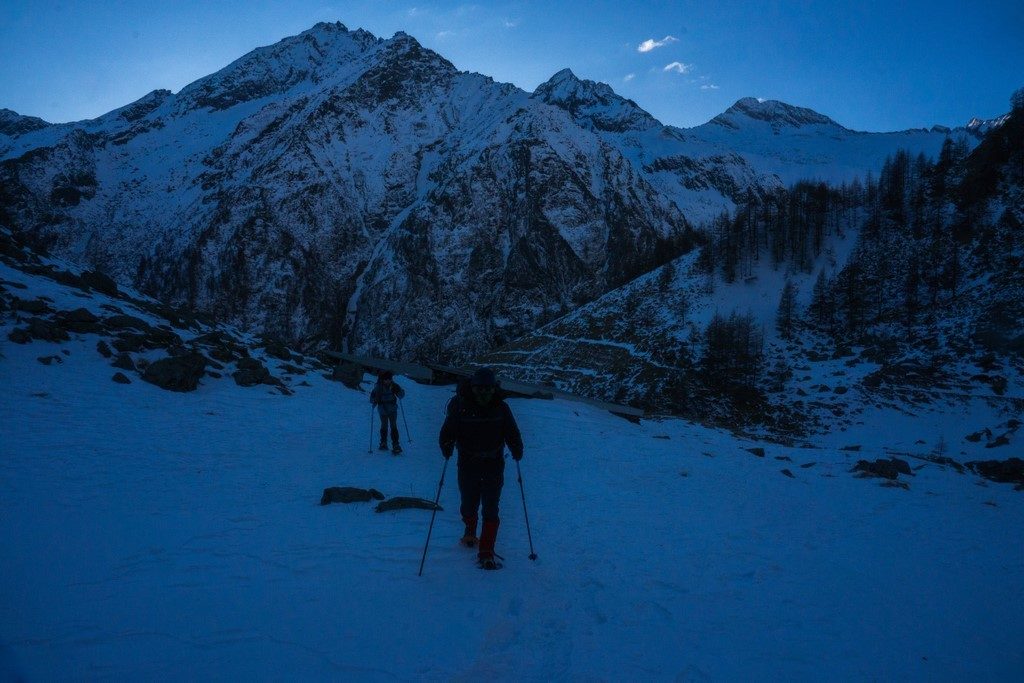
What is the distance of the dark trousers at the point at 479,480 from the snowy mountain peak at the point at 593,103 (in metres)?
163

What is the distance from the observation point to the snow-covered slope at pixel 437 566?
457 centimetres

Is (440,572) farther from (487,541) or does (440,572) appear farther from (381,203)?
(381,203)

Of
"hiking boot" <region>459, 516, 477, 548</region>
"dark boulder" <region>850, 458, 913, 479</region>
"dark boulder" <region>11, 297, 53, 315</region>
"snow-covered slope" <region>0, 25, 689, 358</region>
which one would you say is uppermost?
"snow-covered slope" <region>0, 25, 689, 358</region>

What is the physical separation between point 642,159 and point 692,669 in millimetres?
146320

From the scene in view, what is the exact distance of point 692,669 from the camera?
4.80m

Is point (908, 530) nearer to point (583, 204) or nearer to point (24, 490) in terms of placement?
point (24, 490)

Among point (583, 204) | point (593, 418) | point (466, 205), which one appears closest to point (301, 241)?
point (466, 205)

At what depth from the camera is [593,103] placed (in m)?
171

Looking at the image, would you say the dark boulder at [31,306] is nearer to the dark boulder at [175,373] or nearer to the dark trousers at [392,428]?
the dark boulder at [175,373]

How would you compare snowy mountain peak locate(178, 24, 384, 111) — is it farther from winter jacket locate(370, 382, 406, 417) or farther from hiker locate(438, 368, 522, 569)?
hiker locate(438, 368, 522, 569)

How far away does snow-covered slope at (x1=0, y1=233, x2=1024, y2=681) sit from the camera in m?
4.57

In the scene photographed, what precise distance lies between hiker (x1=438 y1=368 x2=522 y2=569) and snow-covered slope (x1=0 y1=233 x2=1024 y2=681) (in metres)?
0.91

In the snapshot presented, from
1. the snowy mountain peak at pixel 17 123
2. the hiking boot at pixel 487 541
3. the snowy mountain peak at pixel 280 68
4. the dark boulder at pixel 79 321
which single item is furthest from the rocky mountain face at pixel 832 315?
the snowy mountain peak at pixel 17 123

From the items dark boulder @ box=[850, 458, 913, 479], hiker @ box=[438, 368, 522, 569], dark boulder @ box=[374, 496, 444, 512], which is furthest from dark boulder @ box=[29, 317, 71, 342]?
dark boulder @ box=[850, 458, 913, 479]
